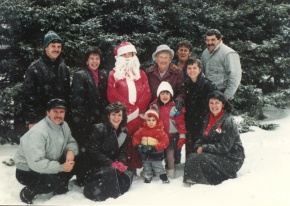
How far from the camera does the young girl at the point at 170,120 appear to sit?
4984mm

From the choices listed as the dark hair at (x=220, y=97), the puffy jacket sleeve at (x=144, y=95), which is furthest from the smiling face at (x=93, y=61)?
the dark hair at (x=220, y=97)

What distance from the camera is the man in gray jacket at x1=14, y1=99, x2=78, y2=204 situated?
4.22m

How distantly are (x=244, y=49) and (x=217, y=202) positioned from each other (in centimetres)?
483

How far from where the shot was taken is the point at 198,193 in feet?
14.4

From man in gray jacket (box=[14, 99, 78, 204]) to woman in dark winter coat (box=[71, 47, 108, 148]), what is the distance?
1.54ft

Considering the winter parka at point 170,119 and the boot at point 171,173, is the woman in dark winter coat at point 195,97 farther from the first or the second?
the boot at point 171,173

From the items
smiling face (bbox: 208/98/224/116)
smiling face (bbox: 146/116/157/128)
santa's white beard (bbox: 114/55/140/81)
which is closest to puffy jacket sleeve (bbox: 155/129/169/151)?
smiling face (bbox: 146/116/157/128)

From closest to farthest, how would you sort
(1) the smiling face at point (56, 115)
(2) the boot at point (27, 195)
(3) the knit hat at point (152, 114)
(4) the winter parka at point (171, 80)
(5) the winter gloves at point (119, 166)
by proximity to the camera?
(2) the boot at point (27, 195)
(1) the smiling face at point (56, 115)
(5) the winter gloves at point (119, 166)
(3) the knit hat at point (152, 114)
(4) the winter parka at point (171, 80)

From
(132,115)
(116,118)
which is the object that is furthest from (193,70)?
(116,118)

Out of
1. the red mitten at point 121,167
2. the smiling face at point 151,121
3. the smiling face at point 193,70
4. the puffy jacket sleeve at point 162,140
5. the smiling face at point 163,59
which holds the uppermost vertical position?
the smiling face at point 163,59

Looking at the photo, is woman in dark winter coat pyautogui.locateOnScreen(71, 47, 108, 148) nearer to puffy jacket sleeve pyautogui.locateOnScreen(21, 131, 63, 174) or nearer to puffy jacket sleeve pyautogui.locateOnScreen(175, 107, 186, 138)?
puffy jacket sleeve pyautogui.locateOnScreen(21, 131, 63, 174)

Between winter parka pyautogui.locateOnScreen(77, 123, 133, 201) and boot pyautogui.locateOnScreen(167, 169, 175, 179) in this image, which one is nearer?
winter parka pyautogui.locateOnScreen(77, 123, 133, 201)

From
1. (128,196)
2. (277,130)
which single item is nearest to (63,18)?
(128,196)

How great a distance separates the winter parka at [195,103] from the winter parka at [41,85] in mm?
1824
